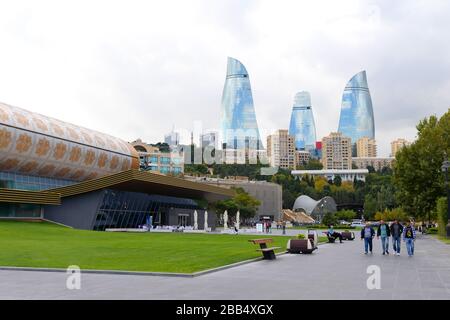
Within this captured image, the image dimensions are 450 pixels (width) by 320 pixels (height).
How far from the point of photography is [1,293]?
37.9ft

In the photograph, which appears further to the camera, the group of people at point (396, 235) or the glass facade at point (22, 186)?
the glass facade at point (22, 186)

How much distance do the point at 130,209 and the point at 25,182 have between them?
11.9 metres

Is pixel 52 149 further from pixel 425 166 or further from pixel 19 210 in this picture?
pixel 425 166

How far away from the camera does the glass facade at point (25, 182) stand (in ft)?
180

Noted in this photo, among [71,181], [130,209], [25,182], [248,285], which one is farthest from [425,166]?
[248,285]

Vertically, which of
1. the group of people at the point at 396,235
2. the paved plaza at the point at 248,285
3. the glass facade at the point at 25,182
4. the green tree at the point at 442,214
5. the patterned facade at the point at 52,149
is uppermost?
the patterned facade at the point at 52,149

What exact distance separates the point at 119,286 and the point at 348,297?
5388 mm

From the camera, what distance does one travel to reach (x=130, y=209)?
2393 inches

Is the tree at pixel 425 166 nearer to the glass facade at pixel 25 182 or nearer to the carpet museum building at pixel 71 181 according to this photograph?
the carpet museum building at pixel 71 181

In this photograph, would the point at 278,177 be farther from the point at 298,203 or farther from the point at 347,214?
the point at 347,214

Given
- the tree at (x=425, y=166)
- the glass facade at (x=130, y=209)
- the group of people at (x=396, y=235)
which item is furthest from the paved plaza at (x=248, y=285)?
the tree at (x=425, y=166)

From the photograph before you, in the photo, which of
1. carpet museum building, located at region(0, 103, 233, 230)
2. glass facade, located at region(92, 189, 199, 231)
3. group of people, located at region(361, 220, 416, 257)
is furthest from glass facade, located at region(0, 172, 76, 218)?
group of people, located at region(361, 220, 416, 257)
